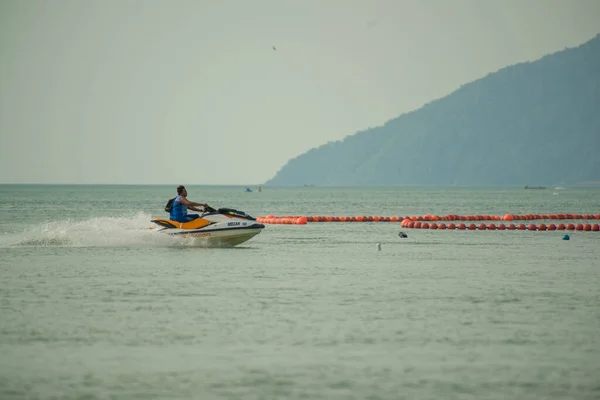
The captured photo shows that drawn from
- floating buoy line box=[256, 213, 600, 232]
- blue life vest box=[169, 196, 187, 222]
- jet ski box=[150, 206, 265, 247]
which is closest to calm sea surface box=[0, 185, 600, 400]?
jet ski box=[150, 206, 265, 247]

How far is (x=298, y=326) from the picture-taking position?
19.6 metres

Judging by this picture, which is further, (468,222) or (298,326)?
(468,222)

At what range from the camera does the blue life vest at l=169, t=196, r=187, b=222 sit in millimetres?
37812

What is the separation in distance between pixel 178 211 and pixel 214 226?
1549 mm

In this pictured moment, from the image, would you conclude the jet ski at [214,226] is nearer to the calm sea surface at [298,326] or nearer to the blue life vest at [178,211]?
the blue life vest at [178,211]

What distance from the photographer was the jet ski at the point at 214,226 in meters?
38.6

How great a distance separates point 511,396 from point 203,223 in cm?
2532

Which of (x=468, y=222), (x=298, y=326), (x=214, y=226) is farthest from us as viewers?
(x=468, y=222)

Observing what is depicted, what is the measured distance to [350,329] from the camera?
759 inches

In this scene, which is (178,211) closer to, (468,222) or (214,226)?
(214,226)

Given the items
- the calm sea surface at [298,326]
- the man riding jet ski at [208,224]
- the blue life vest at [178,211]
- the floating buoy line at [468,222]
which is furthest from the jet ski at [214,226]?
the floating buoy line at [468,222]

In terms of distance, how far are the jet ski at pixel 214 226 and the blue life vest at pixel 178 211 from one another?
0.18 meters

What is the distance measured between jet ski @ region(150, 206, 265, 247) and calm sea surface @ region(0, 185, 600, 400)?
71.4 inches

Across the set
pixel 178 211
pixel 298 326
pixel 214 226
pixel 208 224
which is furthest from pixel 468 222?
pixel 298 326
